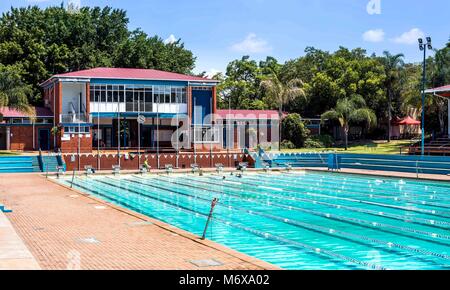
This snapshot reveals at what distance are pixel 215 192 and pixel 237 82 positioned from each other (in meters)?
46.3

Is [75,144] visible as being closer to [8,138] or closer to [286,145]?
[8,138]

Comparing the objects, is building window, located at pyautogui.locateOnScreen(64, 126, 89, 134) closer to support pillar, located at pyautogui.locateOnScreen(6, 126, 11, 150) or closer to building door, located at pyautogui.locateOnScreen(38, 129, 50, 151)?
building door, located at pyautogui.locateOnScreen(38, 129, 50, 151)

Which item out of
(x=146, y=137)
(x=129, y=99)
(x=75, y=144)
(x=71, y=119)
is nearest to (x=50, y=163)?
(x=75, y=144)

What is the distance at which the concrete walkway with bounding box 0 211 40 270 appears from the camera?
9211mm

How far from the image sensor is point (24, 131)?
49.9m

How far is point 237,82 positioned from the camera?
231ft

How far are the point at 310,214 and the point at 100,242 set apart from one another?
8.35 metres

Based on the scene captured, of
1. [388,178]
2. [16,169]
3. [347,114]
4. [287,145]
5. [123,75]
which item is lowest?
[388,178]

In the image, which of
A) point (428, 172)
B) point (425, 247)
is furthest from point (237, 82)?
point (425, 247)

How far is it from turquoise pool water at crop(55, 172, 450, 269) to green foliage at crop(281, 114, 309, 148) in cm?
2466

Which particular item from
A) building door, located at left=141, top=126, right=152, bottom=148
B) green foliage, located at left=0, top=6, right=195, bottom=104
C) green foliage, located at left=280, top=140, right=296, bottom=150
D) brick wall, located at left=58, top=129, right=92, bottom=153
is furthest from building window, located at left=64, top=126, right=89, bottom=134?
green foliage, located at left=280, top=140, right=296, bottom=150

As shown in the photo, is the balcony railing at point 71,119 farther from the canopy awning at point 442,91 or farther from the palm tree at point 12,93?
the canopy awning at point 442,91

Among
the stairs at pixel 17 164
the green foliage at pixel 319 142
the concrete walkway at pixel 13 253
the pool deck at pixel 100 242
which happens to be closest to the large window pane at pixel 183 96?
the green foliage at pixel 319 142
